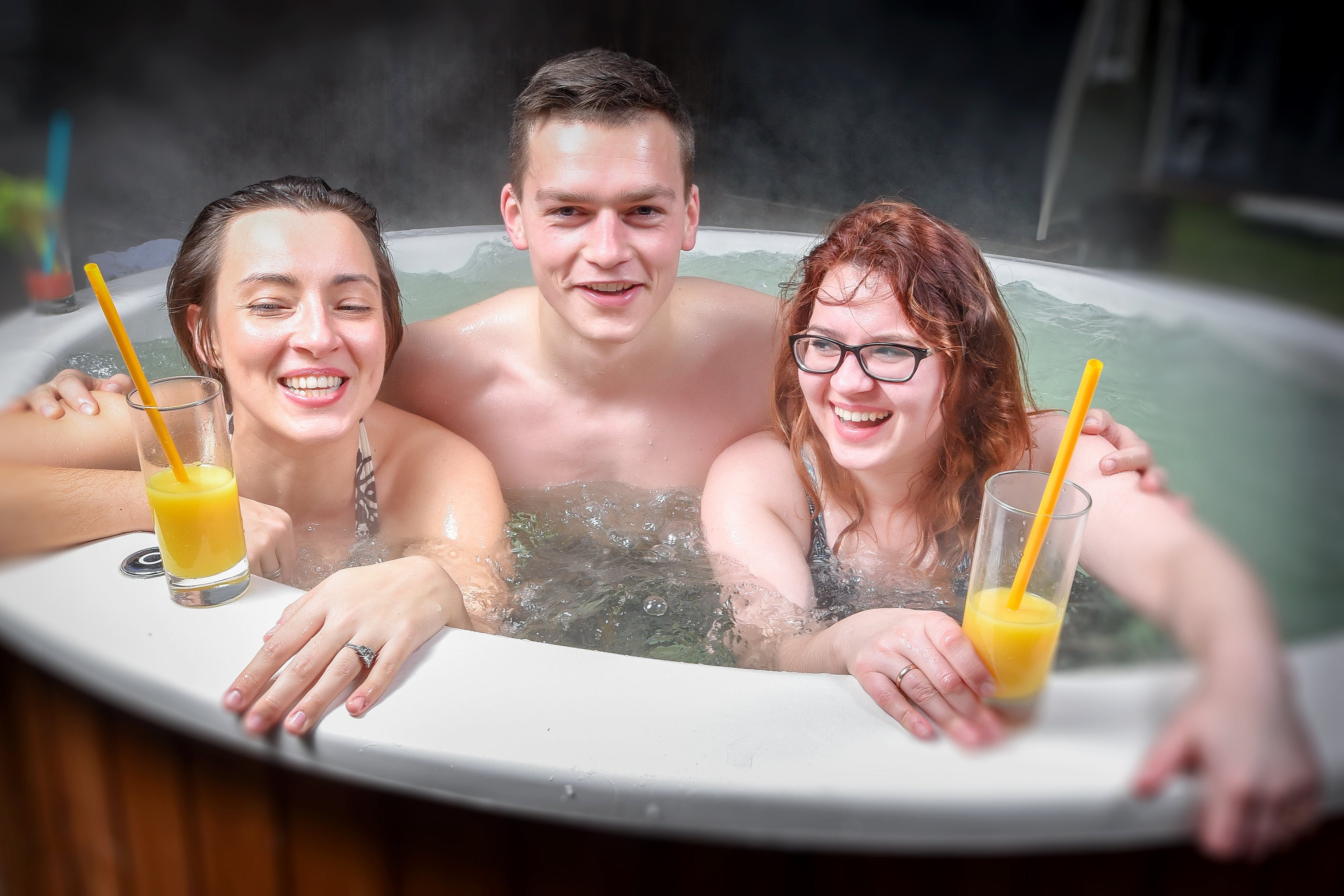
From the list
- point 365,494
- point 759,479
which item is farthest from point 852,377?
point 365,494

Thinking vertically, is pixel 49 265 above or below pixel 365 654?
above

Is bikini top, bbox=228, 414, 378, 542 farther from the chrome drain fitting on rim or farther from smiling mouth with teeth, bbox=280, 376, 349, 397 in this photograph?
the chrome drain fitting on rim

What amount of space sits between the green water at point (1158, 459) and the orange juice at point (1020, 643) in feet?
0.09

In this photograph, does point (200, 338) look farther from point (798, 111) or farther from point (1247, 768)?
point (1247, 768)

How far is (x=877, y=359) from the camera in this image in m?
1.11

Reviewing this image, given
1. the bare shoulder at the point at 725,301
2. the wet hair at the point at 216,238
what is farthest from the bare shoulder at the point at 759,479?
the wet hair at the point at 216,238

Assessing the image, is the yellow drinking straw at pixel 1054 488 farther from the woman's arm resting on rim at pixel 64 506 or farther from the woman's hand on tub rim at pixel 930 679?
the woman's arm resting on rim at pixel 64 506

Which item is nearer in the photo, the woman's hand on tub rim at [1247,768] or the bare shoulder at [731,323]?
the woman's hand on tub rim at [1247,768]

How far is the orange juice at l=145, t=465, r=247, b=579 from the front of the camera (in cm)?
94

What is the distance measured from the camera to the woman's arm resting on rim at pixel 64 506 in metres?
0.96

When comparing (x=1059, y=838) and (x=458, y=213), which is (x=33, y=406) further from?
(x=1059, y=838)

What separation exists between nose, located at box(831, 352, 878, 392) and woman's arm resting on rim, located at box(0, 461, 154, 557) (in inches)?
31.1

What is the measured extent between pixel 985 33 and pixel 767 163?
0.41 m

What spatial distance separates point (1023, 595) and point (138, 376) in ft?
2.78
